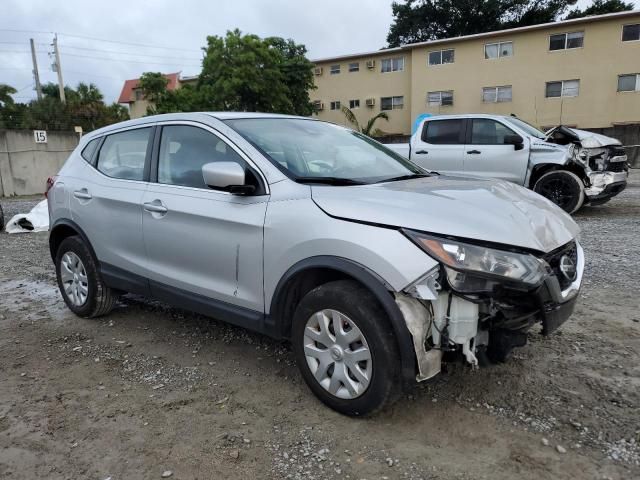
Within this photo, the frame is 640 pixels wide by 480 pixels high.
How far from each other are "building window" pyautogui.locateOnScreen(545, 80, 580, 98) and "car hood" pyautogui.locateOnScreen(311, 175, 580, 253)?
27.3 meters

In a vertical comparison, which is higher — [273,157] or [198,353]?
[273,157]

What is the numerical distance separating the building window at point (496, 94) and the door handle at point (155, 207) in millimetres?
28012

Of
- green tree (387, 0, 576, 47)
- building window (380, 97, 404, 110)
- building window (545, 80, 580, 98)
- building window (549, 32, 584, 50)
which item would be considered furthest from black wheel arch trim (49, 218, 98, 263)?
green tree (387, 0, 576, 47)

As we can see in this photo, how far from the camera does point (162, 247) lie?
346cm

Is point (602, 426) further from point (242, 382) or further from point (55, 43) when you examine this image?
point (55, 43)

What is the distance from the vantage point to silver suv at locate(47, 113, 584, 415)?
2.34 meters

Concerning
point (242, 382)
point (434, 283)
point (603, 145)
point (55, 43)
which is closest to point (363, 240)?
point (434, 283)

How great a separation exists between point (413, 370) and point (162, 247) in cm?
199

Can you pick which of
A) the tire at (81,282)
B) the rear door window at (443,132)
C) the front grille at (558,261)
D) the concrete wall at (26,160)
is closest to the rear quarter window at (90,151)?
the tire at (81,282)

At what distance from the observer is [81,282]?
4.33 m

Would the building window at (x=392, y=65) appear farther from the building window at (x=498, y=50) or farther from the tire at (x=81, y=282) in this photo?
the tire at (x=81, y=282)

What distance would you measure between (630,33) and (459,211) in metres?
28.5

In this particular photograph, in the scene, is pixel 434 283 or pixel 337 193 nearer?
pixel 434 283

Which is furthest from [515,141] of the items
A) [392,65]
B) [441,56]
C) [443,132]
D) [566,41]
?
[392,65]
